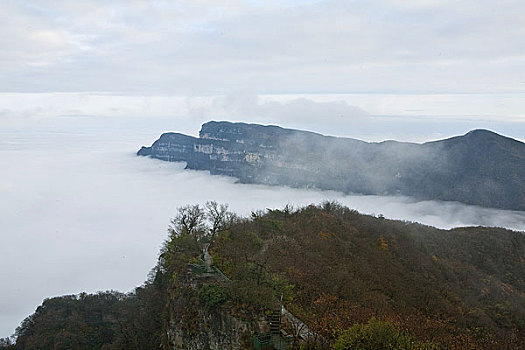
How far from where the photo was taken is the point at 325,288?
2262cm

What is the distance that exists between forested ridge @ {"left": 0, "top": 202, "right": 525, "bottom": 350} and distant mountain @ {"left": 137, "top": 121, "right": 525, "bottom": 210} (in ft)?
252

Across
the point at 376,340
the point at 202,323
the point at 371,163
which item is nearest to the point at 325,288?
the point at 202,323

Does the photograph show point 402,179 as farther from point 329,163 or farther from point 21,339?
point 21,339

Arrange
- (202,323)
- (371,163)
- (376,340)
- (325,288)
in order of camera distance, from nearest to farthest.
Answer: (376,340) → (202,323) → (325,288) → (371,163)

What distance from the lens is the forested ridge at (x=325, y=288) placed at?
18.2 m

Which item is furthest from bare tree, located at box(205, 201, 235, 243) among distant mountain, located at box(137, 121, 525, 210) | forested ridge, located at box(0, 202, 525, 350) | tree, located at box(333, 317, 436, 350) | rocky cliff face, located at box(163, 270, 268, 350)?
distant mountain, located at box(137, 121, 525, 210)

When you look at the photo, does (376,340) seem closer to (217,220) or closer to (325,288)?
(325,288)

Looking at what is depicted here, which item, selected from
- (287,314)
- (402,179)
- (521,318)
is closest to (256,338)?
(287,314)

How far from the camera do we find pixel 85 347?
137 feet

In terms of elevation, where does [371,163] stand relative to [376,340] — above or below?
above

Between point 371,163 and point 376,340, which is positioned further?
point 371,163

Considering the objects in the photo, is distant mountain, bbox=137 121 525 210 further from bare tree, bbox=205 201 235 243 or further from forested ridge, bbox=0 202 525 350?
bare tree, bbox=205 201 235 243

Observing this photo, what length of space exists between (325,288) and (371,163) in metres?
144

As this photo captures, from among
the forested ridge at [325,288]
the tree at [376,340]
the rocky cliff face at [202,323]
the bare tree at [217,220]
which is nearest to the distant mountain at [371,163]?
the forested ridge at [325,288]
